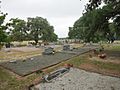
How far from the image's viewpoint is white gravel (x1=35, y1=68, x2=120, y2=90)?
938cm

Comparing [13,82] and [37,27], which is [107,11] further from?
[37,27]

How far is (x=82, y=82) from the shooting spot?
405 inches

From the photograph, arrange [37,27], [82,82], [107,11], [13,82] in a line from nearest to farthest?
[82,82]
[13,82]
[107,11]
[37,27]

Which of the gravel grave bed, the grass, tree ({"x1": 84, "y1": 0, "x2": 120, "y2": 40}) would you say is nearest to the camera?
the grass

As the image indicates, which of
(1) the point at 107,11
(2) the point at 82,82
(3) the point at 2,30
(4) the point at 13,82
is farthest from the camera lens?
(1) the point at 107,11

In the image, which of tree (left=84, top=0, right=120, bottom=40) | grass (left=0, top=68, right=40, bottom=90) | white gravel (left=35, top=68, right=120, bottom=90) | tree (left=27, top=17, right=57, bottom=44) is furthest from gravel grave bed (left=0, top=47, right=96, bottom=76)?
tree (left=27, top=17, right=57, bottom=44)

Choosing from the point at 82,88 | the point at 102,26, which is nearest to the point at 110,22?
the point at 102,26

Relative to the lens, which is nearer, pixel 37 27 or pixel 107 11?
pixel 107 11

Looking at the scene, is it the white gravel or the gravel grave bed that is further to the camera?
the gravel grave bed

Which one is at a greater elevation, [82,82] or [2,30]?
[2,30]

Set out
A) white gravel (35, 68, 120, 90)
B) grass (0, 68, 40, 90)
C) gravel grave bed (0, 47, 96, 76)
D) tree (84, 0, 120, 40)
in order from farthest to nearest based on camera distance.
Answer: tree (84, 0, 120, 40) → gravel grave bed (0, 47, 96, 76) → grass (0, 68, 40, 90) → white gravel (35, 68, 120, 90)

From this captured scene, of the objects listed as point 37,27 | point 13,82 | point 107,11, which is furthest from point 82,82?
point 37,27

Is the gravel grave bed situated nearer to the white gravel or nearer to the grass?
the grass

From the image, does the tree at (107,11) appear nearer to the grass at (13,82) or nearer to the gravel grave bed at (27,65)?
the gravel grave bed at (27,65)
